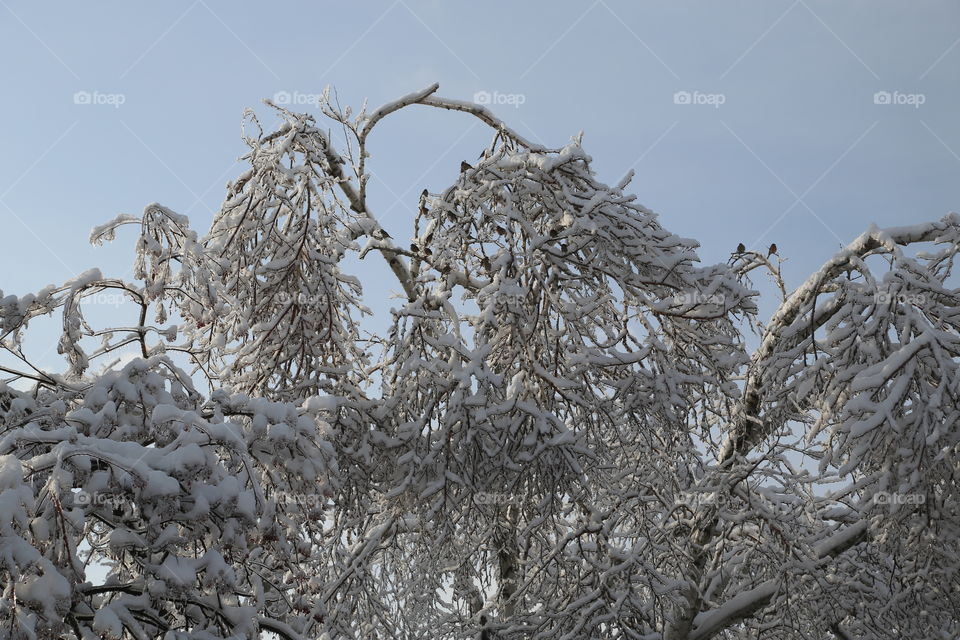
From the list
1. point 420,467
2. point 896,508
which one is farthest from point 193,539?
point 896,508

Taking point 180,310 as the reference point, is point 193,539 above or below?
below

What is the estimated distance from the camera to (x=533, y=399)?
290 inches

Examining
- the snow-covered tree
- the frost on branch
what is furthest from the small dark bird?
the frost on branch

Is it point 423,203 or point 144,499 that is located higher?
point 423,203

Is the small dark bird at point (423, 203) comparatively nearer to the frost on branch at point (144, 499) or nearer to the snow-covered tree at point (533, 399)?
the snow-covered tree at point (533, 399)

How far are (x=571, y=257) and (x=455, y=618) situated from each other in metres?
4.39

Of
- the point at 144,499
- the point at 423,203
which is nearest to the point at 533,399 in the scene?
the point at 423,203

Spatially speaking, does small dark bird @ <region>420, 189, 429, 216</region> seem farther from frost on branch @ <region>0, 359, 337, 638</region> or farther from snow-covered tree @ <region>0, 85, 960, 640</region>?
frost on branch @ <region>0, 359, 337, 638</region>

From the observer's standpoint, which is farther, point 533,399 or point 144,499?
point 533,399

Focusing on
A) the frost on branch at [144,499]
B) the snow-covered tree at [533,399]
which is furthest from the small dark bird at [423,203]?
the frost on branch at [144,499]

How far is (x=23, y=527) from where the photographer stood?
3.63m

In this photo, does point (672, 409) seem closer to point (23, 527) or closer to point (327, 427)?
point (327, 427)

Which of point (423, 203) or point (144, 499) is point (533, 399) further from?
point (144, 499)

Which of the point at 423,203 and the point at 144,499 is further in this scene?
the point at 423,203
